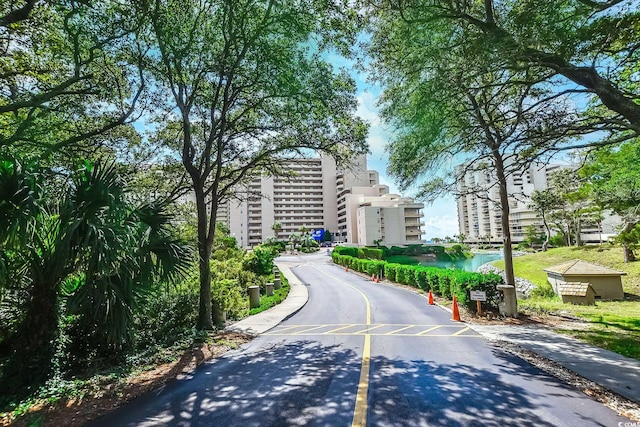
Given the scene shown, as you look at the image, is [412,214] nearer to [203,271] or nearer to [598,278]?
[598,278]

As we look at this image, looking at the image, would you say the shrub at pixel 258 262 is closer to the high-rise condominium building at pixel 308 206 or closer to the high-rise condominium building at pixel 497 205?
the high-rise condominium building at pixel 497 205

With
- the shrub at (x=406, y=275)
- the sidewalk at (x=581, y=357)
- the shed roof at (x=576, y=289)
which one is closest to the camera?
the sidewalk at (x=581, y=357)

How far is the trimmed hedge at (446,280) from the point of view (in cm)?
1227

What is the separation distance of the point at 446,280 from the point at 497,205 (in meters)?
4.44

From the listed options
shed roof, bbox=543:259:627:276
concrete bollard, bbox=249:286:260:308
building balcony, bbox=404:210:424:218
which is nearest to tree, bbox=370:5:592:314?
concrete bollard, bbox=249:286:260:308

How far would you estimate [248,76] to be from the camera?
10891 mm

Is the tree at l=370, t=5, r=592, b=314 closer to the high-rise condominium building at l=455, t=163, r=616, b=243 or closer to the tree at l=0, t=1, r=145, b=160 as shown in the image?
the high-rise condominium building at l=455, t=163, r=616, b=243

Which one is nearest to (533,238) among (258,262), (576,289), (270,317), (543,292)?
(543,292)

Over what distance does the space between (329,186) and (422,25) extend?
101 meters

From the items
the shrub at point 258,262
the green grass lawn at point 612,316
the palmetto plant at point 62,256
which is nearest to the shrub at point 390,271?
the green grass lawn at point 612,316

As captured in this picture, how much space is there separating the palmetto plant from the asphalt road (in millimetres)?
2162

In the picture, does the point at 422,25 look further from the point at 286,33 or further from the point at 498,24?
the point at 286,33

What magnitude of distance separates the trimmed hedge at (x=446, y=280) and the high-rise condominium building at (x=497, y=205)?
324cm

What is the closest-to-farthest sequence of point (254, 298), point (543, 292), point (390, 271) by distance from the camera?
1. point (254, 298)
2. point (543, 292)
3. point (390, 271)
